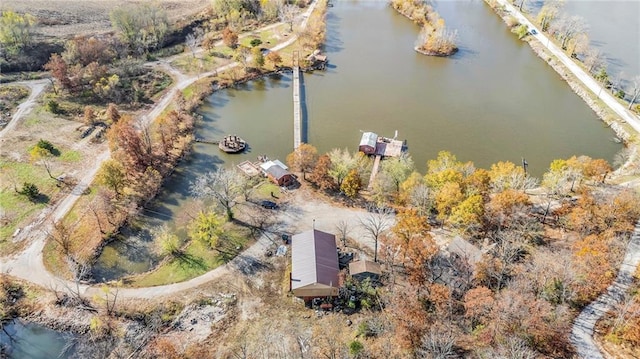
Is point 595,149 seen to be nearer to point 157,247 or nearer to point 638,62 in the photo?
point 638,62

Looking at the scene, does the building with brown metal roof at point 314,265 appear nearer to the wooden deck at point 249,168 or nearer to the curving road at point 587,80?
the wooden deck at point 249,168

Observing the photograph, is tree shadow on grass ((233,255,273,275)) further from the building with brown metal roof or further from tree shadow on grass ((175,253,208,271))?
A: the building with brown metal roof

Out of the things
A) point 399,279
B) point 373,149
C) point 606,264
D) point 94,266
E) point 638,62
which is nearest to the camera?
point 606,264

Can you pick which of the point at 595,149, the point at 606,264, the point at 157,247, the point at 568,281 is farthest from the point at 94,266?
the point at 595,149

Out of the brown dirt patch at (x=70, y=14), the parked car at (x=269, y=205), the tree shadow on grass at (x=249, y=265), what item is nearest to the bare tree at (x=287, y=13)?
the brown dirt patch at (x=70, y=14)

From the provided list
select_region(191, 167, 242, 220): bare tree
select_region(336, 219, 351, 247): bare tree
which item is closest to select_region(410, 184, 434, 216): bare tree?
select_region(336, 219, 351, 247): bare tree
